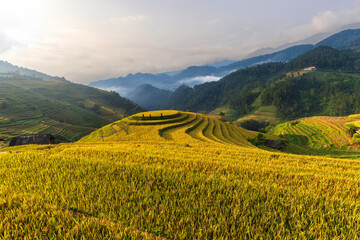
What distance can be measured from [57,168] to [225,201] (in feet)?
20.5

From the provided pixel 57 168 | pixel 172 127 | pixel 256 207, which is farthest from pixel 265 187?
pixel 172 127

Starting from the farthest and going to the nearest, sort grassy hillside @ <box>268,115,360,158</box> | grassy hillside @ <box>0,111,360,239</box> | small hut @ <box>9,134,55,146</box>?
grassy hillside @ <box>268,115,360,158</box> < small hut @ <box>9,134,55,146</box> < grassy hillside @ <box>0,111,360,239</box>

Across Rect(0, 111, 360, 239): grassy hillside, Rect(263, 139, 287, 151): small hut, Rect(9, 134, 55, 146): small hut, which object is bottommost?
Rect(263, 139, 287, 151): small hut

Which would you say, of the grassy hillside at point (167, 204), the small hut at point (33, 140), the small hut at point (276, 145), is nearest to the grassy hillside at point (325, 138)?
the small hut at point (276, 145)

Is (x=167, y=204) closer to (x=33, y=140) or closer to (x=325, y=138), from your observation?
(x=33, y=140)

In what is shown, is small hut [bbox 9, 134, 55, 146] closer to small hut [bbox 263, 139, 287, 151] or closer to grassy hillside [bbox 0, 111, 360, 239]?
grassy hillside [bbox 0, 111, 360, 239]

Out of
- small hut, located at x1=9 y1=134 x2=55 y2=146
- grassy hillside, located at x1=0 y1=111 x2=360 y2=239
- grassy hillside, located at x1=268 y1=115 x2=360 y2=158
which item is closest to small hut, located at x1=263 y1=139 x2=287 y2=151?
grassy hillside, located at x1=268 y1=115 x2=360 y2=158

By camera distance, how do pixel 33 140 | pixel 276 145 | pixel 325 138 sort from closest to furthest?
1. pixel 33 140
2. pixel 276 145
3. pixel 325 138

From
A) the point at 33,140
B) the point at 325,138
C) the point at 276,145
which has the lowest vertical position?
the point at 325,138

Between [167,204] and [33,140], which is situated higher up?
[33,140]

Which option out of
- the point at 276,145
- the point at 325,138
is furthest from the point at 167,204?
the point at 325,138

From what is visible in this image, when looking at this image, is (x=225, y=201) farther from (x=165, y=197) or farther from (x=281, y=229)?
(x=165, y=197)

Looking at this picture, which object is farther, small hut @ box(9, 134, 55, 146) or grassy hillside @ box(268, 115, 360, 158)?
grassy hillside @ box(268, 115, 360, 158)

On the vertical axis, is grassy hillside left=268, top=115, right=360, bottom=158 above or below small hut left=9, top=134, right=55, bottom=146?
below
